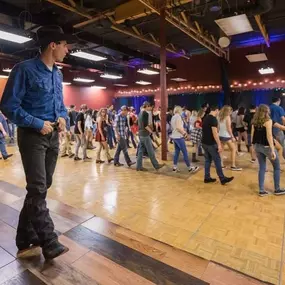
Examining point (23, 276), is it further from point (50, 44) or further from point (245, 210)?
point (245, 210)

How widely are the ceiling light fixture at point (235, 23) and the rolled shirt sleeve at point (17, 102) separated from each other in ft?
13.5

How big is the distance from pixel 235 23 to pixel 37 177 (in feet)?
15.5

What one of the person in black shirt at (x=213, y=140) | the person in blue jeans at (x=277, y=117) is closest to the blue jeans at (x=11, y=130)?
the person in black shirt at (x=213, y=140)

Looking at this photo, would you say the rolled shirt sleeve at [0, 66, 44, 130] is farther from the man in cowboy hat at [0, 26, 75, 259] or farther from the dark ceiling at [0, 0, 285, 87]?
the dark ceiling at [0, 0, 285, 87]

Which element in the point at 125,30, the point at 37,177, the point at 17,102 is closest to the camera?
the point at 17,102

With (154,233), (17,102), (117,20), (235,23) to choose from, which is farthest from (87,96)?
(17,102)

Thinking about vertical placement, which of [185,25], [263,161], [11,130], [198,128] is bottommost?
[263,161]

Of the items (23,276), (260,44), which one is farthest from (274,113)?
(260,44)

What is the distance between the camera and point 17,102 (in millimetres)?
1476

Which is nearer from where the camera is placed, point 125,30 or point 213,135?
point 213,135

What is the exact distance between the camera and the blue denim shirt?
4.81ft

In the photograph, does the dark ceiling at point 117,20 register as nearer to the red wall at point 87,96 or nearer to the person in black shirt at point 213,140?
the person in black shirt at point 213,140

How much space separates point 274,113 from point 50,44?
4190 millimetres

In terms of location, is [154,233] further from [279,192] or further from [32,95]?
[279,192]
